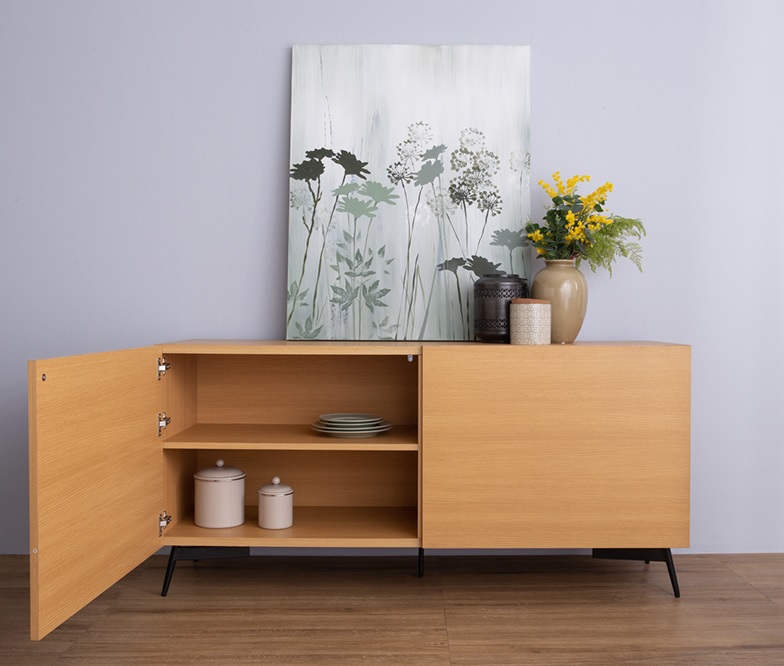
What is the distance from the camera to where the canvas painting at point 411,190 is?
2.78m

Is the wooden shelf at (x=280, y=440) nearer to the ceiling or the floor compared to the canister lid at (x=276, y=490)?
nearer to the ceiling

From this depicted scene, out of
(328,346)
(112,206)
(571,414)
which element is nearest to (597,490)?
(571,414)

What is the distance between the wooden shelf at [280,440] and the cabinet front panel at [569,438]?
9.0 inches

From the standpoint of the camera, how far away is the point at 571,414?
2.37 metres

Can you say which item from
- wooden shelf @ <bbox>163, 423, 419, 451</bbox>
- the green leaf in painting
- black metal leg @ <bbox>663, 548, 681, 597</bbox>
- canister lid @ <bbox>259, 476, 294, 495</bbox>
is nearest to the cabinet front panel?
black metal leg @ <bbox>663, 548, 681, 597</bbox>

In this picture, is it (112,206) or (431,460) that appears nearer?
(431,460)

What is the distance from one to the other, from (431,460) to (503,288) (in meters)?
0.60

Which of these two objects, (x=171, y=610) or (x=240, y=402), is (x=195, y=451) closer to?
(x=240, y=402)

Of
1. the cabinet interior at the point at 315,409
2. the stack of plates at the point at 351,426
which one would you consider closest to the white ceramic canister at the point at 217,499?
the cabinet interior at the point at 315,409

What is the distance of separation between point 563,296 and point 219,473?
1233 mm

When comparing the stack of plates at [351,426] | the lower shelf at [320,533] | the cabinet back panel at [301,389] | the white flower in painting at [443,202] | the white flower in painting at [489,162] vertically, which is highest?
the white flower in painting at [489,162]

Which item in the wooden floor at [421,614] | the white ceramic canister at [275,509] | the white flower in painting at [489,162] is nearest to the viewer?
→ the wooden floor at [421,614]

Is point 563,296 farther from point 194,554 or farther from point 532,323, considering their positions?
point 194,554

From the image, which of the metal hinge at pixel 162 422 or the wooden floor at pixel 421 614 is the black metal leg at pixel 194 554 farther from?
the metal hinge at pixel 162 422
